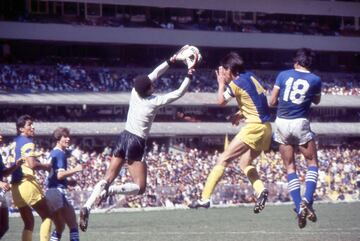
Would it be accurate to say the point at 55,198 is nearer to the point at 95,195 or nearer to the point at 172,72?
the point at 95,195

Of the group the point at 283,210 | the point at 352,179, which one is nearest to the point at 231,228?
the point at 283,210

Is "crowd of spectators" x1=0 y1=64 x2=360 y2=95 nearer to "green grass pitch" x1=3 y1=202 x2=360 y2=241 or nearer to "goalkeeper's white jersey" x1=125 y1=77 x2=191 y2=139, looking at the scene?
"green grass pitch" x1=3 y1=202 x2=360 y2=241

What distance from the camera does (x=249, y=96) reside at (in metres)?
13.6

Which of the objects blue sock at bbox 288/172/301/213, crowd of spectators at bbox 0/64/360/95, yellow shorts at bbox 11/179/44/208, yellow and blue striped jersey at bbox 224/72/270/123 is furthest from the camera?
crowd of spectators at bbox 0/64/360/95

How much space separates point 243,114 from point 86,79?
3663cm

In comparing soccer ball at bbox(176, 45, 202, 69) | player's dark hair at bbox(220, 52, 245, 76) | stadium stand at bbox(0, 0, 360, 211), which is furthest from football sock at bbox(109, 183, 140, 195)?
stadium stand at bbox(0, 0, 360, 211)

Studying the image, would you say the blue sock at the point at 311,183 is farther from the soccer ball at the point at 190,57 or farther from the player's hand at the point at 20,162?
the player's hand at the point at 20,162

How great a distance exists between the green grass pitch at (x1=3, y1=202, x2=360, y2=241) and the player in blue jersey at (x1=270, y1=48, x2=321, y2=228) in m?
3.80

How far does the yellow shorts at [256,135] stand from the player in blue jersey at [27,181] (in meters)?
3.07

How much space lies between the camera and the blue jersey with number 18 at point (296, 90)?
13711 millimetres

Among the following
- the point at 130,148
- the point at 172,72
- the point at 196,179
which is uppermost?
the point at 130,148

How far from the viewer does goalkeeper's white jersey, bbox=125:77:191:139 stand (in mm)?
13656

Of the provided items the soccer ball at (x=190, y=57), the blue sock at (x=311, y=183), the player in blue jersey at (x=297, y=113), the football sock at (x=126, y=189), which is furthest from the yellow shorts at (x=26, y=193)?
the blue sock at (x=311, y=183)

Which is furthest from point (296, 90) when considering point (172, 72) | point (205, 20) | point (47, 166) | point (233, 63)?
point (205, 20)
